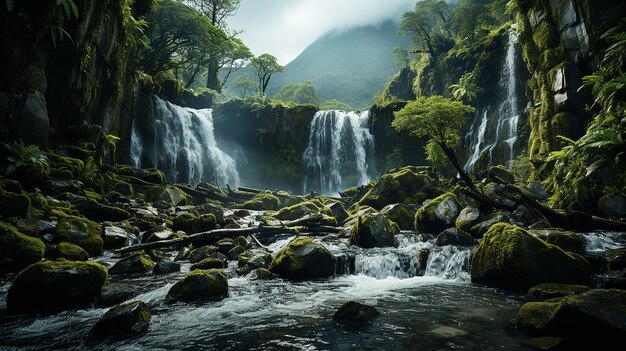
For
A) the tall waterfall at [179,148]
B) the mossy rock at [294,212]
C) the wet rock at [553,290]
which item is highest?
the tall waterfall at [179,148]

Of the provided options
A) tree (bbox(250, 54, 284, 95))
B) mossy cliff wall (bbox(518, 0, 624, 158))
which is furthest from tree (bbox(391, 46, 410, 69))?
mossy cliff wall (bbox(518, 0, 624, 158))

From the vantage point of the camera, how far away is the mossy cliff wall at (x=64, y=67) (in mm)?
10773

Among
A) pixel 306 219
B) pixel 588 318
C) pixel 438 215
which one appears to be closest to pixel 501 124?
pixel 438 215

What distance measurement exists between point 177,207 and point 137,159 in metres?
13.7

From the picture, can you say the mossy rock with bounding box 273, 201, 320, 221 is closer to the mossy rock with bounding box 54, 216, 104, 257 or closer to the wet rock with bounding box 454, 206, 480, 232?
the wet rock with bounding box 454, 206, 480, 232

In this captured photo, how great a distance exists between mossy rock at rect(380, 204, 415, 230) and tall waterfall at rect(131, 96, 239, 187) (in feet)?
73.4

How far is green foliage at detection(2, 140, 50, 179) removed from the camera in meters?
11.1

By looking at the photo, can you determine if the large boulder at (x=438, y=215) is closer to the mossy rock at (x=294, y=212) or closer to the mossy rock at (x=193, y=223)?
the mossy rock at (x=294, y=212)

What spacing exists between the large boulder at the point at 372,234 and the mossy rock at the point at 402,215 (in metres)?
2.80

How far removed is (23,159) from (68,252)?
5.70 metres

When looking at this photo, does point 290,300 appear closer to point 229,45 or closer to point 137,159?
point 137,159

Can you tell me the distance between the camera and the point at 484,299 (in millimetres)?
6332

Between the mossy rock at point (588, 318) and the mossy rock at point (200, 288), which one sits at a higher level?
the mossy rock at point (588, 318)

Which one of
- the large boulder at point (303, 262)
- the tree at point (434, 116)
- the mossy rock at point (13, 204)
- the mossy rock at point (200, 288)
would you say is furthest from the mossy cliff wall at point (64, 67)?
the tree at point (434, 116)
